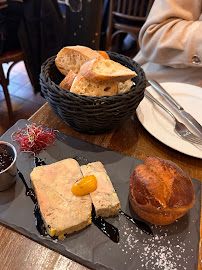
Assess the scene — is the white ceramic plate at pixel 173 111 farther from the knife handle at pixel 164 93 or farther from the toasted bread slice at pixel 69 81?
the toasted bread slice at pixel 69 81

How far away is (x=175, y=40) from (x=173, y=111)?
463 millimetres

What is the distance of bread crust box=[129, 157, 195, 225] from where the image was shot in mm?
641

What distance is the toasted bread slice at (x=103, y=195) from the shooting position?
68 centimetres

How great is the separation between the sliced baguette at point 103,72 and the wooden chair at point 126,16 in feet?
6.92

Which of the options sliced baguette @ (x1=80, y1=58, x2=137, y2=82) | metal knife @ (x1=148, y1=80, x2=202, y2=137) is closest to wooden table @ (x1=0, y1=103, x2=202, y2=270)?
metal knife @ (x1=148, y1=80, x2=202, y2=137)

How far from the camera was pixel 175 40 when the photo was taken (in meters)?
1.27

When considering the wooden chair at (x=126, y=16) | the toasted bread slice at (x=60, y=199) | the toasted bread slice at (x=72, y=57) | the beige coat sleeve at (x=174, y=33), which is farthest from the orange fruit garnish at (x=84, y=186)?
the wooden chair at (x=126, y=16)

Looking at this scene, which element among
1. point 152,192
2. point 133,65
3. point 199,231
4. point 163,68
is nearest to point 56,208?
point 152,192

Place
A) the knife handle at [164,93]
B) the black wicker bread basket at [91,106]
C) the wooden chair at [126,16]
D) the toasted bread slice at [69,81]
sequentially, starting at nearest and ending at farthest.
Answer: the black wicker bread basket at [91,106] → the toasted bread slice at [69,81] → the knife handle at [164,93] → the wooden chair at [126,16]

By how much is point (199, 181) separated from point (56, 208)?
504mm

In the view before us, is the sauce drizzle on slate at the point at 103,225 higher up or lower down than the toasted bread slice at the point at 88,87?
lower down

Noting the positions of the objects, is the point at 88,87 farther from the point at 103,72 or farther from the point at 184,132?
the point at 184,132

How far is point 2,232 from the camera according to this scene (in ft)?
2.15

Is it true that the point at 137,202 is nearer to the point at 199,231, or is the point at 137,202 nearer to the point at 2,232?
the point at 199,231
